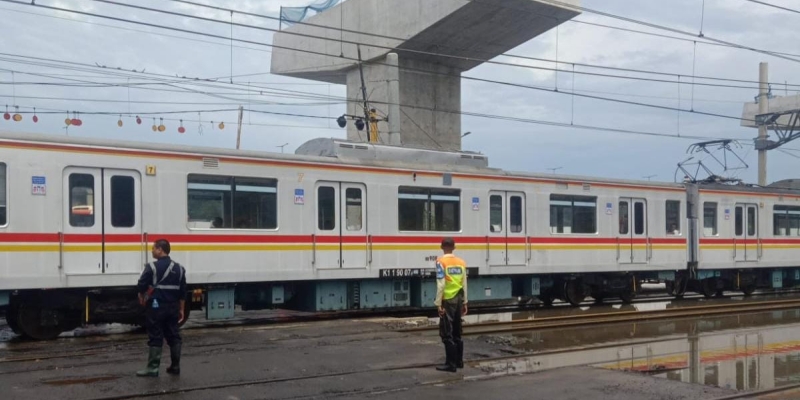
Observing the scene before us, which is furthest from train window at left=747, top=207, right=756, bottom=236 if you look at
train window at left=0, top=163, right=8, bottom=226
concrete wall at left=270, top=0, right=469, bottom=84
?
train window at left=0, top=163, right=8, bottom=226

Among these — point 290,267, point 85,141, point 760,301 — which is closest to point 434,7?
point 760,301

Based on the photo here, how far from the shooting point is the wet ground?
9078 millimetres

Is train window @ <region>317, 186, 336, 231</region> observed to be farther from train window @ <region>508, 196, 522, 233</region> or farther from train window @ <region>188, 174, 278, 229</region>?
train window @ <region>508, 196, 522, 233</region>

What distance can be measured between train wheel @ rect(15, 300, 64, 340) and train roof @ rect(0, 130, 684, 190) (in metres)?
2.66

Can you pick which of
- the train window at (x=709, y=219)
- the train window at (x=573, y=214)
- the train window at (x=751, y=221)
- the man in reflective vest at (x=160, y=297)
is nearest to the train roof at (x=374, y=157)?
the train window at (x=573, y=214)

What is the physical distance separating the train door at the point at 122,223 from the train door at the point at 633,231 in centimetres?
1223

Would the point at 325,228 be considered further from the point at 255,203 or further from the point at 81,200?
the point at 81,200

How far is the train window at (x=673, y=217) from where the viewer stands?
21297 mm

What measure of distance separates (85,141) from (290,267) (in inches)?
171

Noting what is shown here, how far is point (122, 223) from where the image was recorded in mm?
12914

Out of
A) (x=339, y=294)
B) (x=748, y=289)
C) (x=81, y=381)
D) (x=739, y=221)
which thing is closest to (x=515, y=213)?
(x=339, y=294)

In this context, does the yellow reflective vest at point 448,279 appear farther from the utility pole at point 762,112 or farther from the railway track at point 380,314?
the utility pole at point 762,112

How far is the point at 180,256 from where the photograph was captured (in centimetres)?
1347

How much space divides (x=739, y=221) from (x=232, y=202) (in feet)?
51.6
